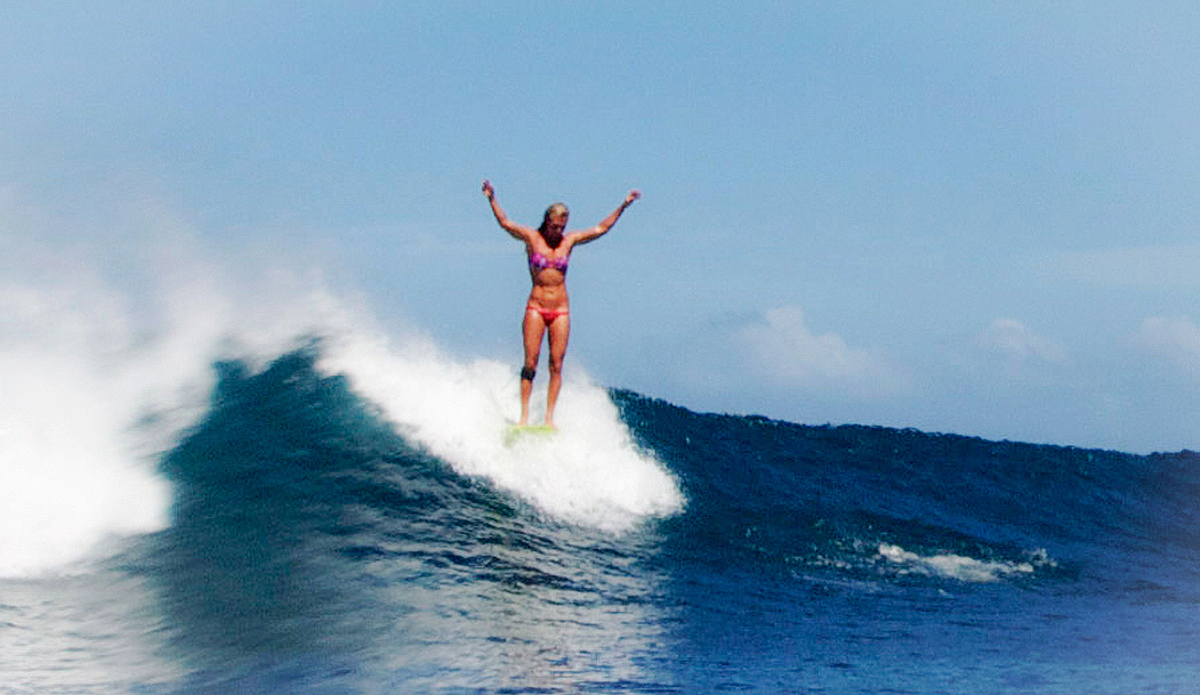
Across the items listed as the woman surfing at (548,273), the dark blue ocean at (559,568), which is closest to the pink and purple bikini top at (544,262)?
the woman surfing at (548,273)

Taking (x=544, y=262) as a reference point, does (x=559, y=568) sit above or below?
below

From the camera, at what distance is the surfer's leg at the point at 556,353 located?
10.6 m

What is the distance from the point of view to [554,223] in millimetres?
10266

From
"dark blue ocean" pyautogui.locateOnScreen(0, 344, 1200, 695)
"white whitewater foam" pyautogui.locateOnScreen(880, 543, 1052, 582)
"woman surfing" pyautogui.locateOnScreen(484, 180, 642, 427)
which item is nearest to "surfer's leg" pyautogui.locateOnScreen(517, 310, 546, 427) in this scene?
"woman surfing" pyautogui.locateOnScreen(484, 180, 642, 427)

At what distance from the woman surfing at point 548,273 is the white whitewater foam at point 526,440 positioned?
635 millimetres

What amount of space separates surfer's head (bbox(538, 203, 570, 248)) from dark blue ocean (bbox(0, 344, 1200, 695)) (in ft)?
6.59

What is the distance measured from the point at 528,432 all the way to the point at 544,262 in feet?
5.63

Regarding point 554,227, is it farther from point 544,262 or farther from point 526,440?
point 526,440

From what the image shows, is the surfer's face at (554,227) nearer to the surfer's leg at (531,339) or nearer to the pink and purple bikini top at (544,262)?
the pink and purple bikini top at (544,262)

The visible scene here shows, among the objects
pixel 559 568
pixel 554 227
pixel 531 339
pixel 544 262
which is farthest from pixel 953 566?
pixel 554 227

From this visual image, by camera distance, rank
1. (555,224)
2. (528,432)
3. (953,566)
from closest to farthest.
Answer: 1. (953,566)
2. (555,224)
3. (528,432)

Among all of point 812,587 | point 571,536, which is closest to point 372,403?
point 571,536

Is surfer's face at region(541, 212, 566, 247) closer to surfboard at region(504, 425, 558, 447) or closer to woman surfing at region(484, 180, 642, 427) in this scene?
woman surfing at region(484, 180, 642, 427)

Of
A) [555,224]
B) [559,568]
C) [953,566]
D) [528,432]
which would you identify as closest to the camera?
[559,568]
